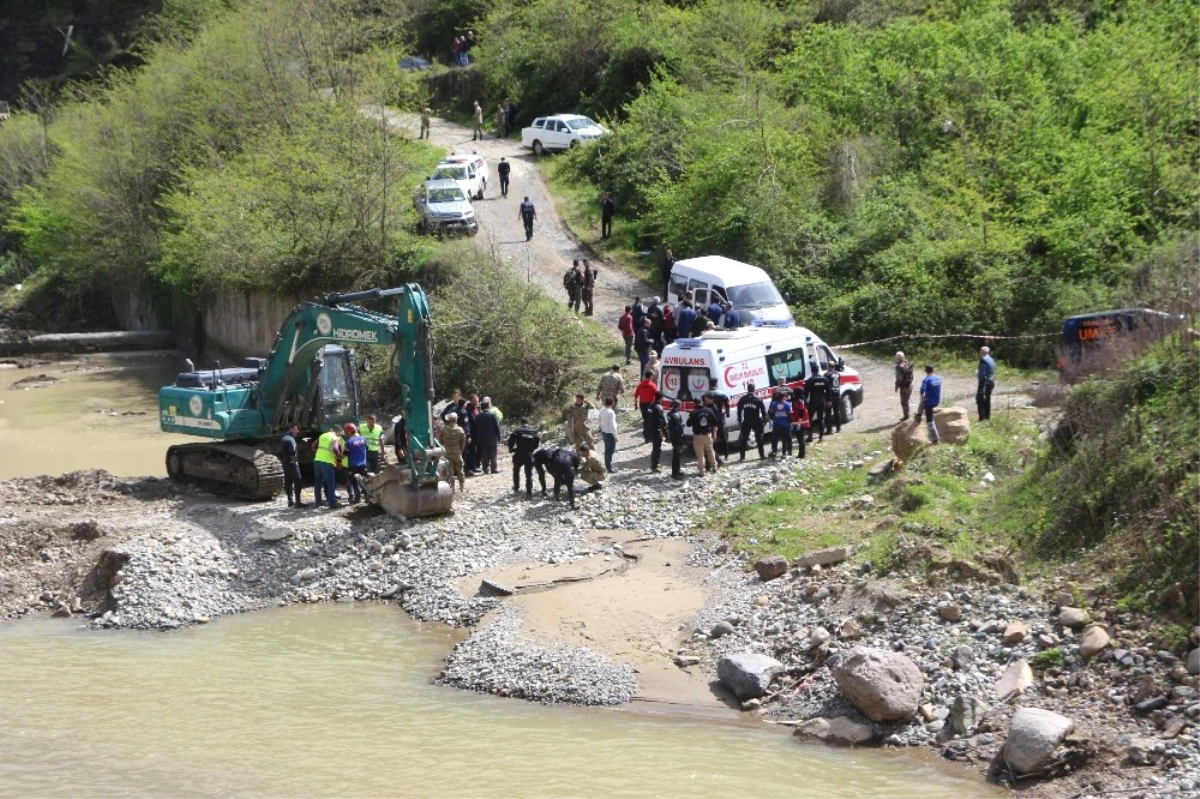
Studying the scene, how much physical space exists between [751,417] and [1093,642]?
8574 millimetres

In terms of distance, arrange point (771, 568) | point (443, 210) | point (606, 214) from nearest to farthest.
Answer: point (771, 568)
point (443, 210)
point (606, 214)

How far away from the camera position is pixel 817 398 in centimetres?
2389

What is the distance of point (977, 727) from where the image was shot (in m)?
14.5

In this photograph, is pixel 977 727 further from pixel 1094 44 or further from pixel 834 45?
pixel 834 45

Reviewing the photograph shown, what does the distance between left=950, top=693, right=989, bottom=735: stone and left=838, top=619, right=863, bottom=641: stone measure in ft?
5.70

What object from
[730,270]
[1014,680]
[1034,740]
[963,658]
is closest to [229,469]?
[730,270]

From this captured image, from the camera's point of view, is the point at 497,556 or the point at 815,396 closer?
the point at 497,556

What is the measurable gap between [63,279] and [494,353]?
28327 mm

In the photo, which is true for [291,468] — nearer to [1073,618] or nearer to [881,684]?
[881,684]

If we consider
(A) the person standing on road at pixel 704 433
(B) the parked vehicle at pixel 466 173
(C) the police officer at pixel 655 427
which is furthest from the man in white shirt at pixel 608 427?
(B) the parked vehicle at pixel 466 173

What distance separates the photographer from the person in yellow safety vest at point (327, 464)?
75.0 ft

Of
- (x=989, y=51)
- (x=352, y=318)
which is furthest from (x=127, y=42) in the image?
(x=352, y=318)

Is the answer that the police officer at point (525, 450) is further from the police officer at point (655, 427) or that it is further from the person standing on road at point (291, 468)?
the person standing on road at point (291, 468)

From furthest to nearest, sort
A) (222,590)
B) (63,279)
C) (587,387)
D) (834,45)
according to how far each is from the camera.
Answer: (63,279)
(834,45)
(587,387)
(222,590)
